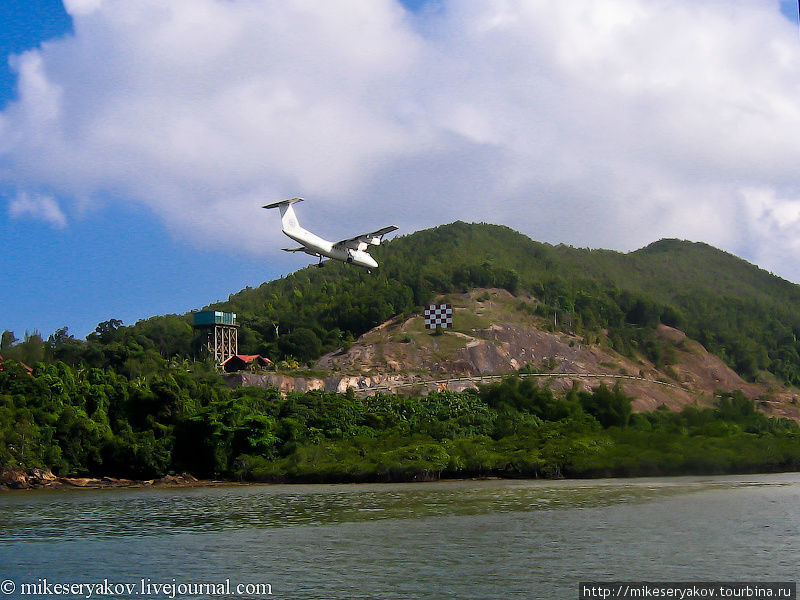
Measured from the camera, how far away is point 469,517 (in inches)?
1544

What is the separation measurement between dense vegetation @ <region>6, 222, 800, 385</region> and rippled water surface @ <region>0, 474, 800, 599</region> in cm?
7398

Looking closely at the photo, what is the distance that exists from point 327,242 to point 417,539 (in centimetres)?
2539

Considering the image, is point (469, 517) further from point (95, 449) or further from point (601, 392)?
point (601, 392)

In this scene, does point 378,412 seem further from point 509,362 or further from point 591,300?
point 591,300

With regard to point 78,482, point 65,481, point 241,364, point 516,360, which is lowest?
point 78,482

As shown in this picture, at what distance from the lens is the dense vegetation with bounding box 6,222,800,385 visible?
448ft

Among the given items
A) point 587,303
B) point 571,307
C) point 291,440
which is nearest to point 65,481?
point 291,440

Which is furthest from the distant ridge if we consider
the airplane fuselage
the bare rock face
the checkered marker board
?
the airplane fuselage

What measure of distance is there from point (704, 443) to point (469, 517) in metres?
35.7

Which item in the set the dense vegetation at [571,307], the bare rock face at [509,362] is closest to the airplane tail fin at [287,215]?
the bare rock face at [509,362]

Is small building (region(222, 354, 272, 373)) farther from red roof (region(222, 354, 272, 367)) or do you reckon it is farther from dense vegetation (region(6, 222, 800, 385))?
dense vegetation (region(6, 222, 800, 385))

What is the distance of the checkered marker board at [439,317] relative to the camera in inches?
5153

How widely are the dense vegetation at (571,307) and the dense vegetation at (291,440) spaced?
44.5m

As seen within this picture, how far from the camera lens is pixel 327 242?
54.9 metres
